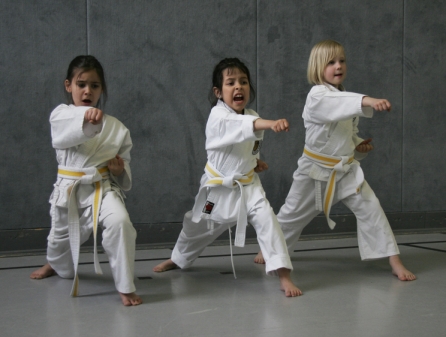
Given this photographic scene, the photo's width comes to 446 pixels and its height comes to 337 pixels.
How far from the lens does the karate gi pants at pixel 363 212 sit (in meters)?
2.64

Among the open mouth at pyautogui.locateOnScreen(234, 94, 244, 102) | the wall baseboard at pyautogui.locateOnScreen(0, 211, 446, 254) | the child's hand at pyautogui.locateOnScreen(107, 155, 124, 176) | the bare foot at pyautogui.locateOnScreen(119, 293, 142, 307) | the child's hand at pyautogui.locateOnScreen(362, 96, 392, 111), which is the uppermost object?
the open mouth at pyautogui.locateOnScreen(234, 94, 244, 102)

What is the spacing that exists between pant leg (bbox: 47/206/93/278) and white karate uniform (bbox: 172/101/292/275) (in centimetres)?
48

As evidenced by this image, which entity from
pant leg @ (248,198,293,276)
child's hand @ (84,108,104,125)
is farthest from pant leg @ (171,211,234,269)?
child's hand @ (84,108,104,125)

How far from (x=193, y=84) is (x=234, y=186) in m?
1.41

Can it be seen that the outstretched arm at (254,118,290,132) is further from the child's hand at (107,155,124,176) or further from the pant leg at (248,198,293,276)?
the child's hand at (107,155,124,176)

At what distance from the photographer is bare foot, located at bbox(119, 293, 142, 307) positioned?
82.9 inches

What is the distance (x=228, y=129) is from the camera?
7.77 feet

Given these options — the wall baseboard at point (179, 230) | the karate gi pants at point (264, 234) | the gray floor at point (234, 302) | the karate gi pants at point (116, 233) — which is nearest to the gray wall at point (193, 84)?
the wall baseboard at point (179, 230)

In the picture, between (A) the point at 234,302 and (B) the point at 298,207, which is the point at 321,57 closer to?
(B) the point at 298,207

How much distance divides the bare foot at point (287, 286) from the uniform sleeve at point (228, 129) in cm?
57

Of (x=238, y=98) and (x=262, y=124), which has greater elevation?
(x=238, y=98)

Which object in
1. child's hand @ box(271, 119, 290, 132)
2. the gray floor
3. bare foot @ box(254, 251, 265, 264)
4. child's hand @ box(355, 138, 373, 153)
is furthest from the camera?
bare foot @ box(254, 251, 265, 264)

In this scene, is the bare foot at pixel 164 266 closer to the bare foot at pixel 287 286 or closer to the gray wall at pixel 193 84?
the bare foot at pixel 287 286

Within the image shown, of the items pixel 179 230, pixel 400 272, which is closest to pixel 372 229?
pixel 400 272
